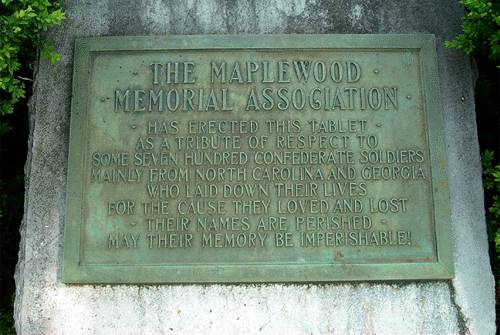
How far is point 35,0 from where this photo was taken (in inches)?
131

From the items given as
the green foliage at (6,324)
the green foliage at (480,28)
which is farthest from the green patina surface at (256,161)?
the green foliage at (6,324)

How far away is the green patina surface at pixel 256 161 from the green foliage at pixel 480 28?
23 cm

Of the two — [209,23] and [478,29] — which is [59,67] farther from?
[478,29]

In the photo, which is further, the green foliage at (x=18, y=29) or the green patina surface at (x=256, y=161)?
the green patina surface at (x=256, y=161)

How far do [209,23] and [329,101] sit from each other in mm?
997

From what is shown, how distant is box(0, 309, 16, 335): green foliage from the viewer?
4.10m

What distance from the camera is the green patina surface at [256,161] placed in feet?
11.2

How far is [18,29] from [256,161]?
1.67 meters

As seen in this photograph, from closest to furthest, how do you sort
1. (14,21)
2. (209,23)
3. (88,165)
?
(14,21) < (88,165) < (209,23)

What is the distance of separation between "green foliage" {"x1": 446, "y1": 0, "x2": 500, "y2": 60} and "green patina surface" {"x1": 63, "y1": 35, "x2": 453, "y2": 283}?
227mm

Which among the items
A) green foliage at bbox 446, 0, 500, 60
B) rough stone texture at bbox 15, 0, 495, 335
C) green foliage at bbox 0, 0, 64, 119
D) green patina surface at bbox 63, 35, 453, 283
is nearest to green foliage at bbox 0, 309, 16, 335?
rough stone texture at bbox 15, 0, 495, 335

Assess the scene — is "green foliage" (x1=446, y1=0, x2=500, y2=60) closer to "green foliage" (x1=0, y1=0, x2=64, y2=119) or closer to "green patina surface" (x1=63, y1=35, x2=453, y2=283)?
"green patina surface" (x1=63, y1=35, x2=453, y2=283)

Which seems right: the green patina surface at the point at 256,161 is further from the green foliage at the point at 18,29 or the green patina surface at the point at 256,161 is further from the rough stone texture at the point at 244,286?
the green foliage at the point at 18,29

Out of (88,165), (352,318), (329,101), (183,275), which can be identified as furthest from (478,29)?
(88,165)
